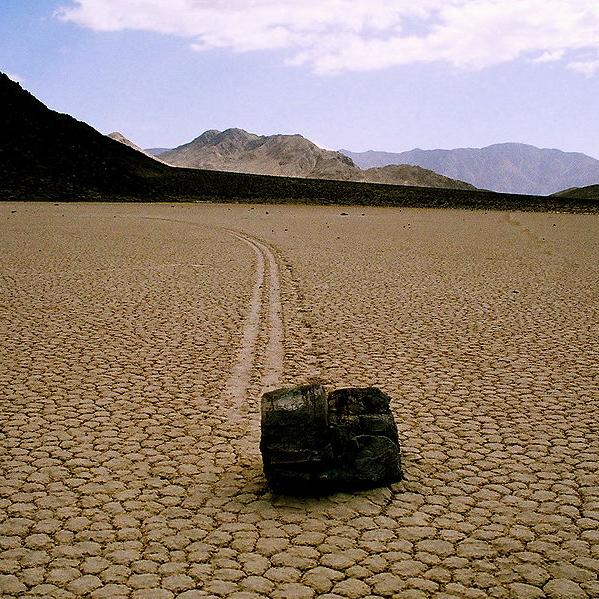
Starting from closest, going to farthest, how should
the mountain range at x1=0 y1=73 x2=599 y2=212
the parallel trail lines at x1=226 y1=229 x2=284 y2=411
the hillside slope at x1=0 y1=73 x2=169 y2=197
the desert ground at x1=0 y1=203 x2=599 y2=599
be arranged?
1. the desert ground at x1=0 y1=203 x2=599 y2=599
2. the parallel trail lines at x1=226 y1=229 x2=284 y2=411
3. the mountain range at x1=0 y1=73 x2=599 y2=212
4. the hillside slope at x1=0 y1=73 x2=169 y2=197

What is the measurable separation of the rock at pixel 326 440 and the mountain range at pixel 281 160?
11067cm

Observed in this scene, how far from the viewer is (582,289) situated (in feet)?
35.4

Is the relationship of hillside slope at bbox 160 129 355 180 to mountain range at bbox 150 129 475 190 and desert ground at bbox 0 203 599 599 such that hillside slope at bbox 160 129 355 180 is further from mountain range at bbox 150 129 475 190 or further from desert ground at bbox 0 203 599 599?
desert ground at bbox 0 203 599 599

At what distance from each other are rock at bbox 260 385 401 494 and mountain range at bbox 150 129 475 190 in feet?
363

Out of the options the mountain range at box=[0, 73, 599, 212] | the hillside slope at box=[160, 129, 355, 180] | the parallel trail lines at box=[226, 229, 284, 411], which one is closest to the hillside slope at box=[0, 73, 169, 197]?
the mountain range at box=[0, 73, 599, 212]

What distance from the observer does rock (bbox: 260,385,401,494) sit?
3.49 metres

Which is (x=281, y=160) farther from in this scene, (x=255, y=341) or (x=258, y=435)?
(x=258, y=435)

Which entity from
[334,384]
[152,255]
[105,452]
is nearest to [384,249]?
[152,255]

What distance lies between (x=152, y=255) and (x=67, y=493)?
11208 mm

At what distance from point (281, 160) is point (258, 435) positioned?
5675 inches

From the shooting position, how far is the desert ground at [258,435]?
295cm

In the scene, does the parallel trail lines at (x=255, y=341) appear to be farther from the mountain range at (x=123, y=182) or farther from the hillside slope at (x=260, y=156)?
the hillside slope at (x=260, y=156)

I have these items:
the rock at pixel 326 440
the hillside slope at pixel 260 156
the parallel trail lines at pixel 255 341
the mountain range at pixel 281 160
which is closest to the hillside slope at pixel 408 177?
the mountain range at pixel 281 160

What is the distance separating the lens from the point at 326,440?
11.6 ft
